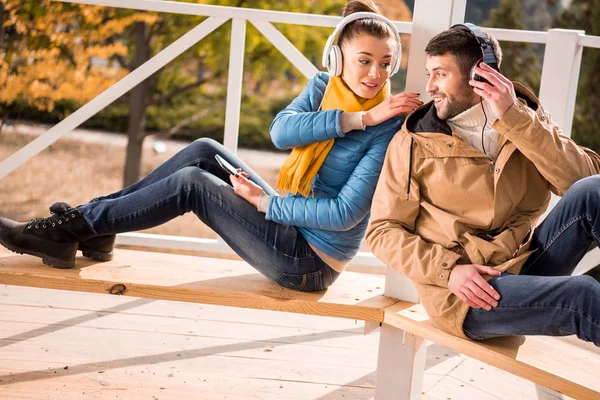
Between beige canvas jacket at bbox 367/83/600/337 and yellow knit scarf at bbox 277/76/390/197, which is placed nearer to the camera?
beige canvas jacket at bbox 367/83/600/337

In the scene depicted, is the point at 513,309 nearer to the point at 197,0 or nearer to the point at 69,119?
the point at 69,119

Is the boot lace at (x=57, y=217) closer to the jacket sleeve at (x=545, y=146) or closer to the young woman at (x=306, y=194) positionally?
the young woman at (x=306, y=194)

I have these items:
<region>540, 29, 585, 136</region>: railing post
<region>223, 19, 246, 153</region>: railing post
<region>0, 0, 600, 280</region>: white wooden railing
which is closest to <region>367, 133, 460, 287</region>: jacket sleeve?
<region>0, 0, 600, 280</region>: white wooden railing

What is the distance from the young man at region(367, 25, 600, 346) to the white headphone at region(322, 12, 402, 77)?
7.3 inches

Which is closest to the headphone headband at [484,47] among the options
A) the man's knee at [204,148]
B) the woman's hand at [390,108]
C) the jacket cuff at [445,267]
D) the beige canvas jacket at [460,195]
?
the beige canvas jacket at [460,195]

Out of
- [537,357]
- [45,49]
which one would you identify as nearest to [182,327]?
[537,357]

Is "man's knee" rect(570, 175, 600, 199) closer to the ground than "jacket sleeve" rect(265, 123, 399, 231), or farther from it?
farther from it

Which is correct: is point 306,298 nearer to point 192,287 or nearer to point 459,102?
point 192,287

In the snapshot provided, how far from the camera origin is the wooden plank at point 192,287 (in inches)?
89.0

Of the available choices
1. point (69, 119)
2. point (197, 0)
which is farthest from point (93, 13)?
point (69, 119)

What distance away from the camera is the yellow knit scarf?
2252 millimetres

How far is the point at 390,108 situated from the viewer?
2.14 meters

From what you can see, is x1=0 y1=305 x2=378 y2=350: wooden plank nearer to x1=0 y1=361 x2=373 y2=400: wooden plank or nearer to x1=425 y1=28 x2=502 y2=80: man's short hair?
x1=0 y1=361 x2=373 y2=400: wooden plank

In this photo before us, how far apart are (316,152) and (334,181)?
4.3 inches
